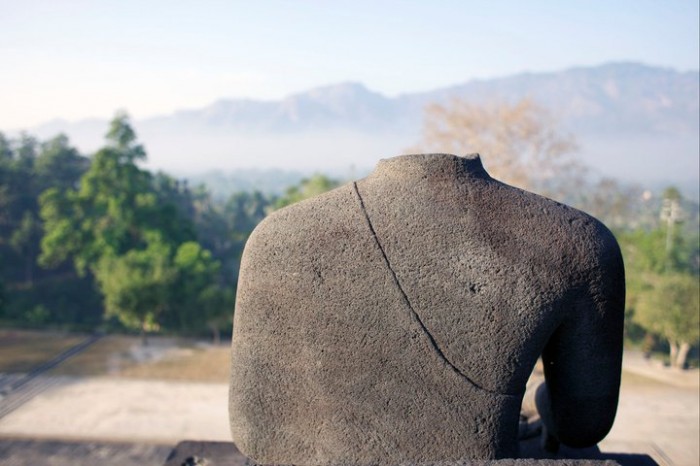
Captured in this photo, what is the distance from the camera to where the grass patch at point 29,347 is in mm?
16281

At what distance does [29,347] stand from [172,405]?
700 centimetres

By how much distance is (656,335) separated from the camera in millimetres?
20078

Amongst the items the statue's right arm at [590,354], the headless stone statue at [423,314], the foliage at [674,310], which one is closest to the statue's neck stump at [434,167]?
the headless stone statue at [423,314]

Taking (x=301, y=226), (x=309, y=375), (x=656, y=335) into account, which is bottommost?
(x=656, y=335)

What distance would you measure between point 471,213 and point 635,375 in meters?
15.6

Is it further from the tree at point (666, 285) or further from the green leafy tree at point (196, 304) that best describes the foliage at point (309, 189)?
the tree at point (666, 285)

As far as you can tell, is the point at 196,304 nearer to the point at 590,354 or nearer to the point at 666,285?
the point at 666,285

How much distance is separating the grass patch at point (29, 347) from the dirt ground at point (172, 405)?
0.85 m

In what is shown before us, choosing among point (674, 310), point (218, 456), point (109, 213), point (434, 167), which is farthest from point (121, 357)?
point (434, 167)

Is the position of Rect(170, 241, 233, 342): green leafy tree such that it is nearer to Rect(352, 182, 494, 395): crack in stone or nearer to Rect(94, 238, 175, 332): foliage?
Rect(94, 238, 175, 332): foliage

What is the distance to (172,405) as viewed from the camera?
13594mm

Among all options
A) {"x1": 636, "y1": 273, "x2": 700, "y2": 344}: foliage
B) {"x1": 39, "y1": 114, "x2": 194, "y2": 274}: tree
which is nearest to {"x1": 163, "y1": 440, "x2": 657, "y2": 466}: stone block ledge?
{"x1": 636, "y1": 273, "x2": 700, "y2": 344}: foliage

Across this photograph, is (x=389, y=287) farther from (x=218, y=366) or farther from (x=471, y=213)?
(x=218, y=366)

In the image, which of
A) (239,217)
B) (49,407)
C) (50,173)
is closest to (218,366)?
(49,407)
